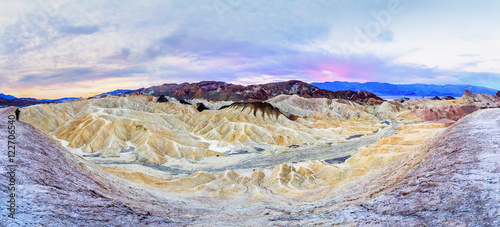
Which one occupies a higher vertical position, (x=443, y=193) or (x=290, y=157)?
(x=443, y=193)

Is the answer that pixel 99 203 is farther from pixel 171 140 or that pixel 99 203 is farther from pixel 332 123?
pixel 332 123

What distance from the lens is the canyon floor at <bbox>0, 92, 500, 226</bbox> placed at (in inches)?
383

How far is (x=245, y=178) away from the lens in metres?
44.2

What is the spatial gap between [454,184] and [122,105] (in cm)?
15855

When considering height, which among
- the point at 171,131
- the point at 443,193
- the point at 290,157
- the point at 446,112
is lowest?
the point at 290,157

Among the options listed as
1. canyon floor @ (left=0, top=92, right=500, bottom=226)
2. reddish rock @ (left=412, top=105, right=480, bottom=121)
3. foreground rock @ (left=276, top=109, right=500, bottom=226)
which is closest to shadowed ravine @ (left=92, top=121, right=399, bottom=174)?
canyon floor @ (left=0, top=92, right=500, bottom=226)

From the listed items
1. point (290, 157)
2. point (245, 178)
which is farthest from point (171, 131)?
point (245, 178)

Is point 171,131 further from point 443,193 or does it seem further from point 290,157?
point 443,193

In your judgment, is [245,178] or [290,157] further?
[290,157]

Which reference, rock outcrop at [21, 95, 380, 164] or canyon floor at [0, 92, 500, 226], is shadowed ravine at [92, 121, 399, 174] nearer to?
canyon floor at [0, 92, 500, 226]

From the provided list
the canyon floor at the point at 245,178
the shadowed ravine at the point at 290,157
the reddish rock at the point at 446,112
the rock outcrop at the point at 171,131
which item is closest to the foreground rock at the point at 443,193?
the canyon floor at the point at 245,178

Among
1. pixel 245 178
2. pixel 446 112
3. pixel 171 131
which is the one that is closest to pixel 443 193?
pixel 245 178

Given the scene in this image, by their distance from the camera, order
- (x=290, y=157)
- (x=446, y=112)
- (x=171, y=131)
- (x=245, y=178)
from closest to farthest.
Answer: (x=245, y=178) → (x=290, y=157) → (x=171, y=131) → (x=446, y=112)

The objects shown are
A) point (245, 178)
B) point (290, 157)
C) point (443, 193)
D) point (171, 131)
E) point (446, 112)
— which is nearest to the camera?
point (443, 193)
